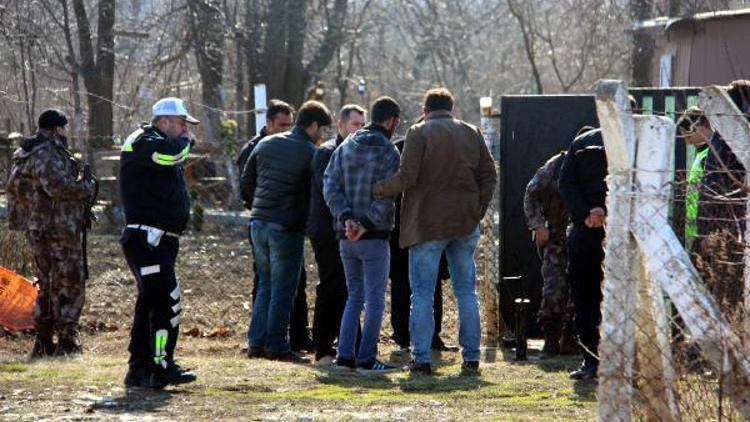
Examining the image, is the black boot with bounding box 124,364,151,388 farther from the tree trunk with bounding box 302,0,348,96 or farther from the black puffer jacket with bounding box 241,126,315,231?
the tree trunk with bounding box 302,0,348,96

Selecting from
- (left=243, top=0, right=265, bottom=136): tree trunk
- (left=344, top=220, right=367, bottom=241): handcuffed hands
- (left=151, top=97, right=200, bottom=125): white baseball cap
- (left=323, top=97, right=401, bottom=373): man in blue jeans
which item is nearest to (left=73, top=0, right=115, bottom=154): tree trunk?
(left=243, top=0, right=265, bottom=136): tree trunk

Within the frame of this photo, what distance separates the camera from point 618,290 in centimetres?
525

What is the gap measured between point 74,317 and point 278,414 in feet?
11.5

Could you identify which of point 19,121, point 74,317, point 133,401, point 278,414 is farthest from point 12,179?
point 19,121

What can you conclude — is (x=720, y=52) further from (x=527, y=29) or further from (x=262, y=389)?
(x=527, y=29)

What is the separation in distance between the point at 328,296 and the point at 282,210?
2.30ft

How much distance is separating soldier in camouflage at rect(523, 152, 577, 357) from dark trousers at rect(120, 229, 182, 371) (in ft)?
8.79

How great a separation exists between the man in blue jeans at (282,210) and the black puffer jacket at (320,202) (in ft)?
0.48

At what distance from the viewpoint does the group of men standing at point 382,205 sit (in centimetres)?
861

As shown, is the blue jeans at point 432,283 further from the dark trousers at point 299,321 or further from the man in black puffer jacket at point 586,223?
the dark trousers at point 299,321

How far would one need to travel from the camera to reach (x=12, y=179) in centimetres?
974

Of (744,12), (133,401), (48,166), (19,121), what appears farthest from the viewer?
(19,121)

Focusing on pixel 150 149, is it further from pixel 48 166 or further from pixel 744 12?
pixel 744 12

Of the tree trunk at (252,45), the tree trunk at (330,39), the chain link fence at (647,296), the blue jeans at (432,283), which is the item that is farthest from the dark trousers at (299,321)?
the tree trunk at (330,39)
